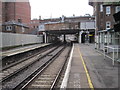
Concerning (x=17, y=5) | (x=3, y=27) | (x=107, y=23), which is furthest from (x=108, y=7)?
(x=17, y=5)

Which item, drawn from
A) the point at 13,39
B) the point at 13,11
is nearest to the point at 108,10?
the point at 13,39

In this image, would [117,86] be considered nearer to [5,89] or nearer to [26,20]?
[5,89]

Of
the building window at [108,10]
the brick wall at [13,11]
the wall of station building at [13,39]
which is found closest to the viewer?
the wall of station building at [13,39]

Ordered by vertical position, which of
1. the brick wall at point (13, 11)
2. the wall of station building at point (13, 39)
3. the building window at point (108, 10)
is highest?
the brick wall at point (13, 11)

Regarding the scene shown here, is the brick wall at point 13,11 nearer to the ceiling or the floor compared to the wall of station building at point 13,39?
nearer to the ceiling

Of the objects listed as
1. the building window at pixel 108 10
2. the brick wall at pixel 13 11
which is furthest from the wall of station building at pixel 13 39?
the brick wall at pixel 13 11

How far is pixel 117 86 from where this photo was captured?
598 cm

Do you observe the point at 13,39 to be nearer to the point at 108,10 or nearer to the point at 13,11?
the point at 108,10

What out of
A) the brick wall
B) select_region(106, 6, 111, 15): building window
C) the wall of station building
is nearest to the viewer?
the wall of station building

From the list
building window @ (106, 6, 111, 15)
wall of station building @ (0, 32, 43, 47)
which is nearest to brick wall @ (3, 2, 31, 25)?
wall of station building @ (0, 32, 43, 47)

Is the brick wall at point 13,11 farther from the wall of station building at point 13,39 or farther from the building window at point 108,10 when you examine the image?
the building window at point 108,10

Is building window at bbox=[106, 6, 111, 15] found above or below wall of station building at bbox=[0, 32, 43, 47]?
above

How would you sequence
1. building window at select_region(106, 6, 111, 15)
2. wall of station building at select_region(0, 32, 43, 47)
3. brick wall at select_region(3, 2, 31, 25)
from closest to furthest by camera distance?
wall of station building at select_region(0, 32, 43, 47) < building window at select_region(106, 6, 111, 15) < brick wall at select_region(3, 2, 31, 25)

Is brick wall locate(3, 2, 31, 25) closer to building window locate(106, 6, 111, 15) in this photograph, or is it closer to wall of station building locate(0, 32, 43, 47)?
wall of station building locate(0, 32, 43, 47)
